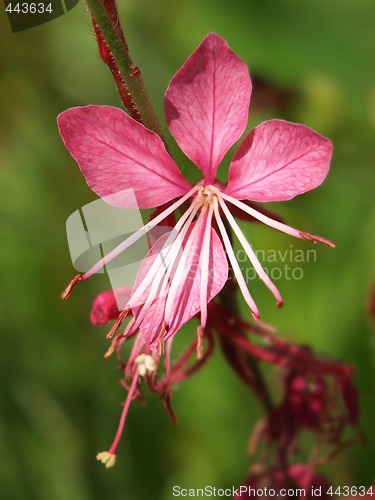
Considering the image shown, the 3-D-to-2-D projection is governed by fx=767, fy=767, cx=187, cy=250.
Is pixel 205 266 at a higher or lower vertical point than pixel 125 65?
lower

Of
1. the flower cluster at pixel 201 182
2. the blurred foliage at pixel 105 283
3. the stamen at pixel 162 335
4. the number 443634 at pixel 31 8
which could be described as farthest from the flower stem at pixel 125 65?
the blurred foliage at pixel 105 283

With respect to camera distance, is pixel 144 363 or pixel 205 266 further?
pixel 144 363

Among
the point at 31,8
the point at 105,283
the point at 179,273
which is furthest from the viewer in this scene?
the point at 105,283

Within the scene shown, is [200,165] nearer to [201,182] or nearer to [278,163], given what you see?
[201,182]

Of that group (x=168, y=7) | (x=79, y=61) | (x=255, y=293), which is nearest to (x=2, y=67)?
(x=79, y=61)

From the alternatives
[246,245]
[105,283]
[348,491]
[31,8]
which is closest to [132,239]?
[246,245]

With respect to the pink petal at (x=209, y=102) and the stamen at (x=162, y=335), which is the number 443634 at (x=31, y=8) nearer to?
the pink petal at (x=209, y=102)
